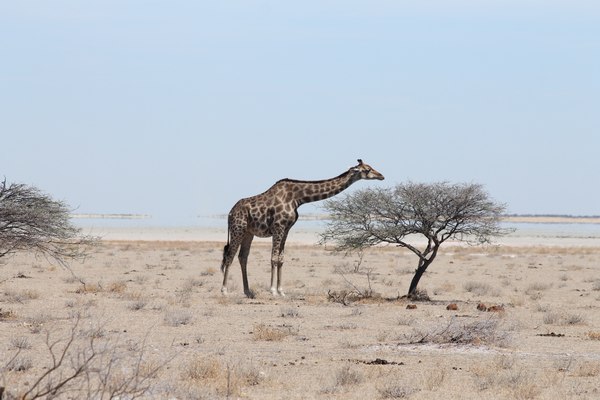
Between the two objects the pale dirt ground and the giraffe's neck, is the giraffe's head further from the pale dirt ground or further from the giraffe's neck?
the pale dirt ground

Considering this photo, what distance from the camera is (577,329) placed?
Answer: 19672mm

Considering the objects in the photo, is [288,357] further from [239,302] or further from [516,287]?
[516,287]

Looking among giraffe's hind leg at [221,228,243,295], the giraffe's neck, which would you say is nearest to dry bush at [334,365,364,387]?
the giraffe's neck

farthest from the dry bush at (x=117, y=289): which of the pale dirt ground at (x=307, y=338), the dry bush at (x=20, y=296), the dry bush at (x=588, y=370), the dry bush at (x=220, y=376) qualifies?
the dry bush at (x=588, y=370)

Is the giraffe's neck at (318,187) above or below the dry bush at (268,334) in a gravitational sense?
above

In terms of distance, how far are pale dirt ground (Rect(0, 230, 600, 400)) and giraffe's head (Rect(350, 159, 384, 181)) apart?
10.3 feet

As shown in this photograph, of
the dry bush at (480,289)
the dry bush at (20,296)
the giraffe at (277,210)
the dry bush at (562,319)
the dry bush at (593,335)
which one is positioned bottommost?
the dry bush at (593,335)

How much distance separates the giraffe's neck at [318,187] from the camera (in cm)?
2559

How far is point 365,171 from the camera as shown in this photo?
1010 inches

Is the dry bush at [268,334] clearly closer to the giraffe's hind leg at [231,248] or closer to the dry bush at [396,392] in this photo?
the dry bush at [396,392]

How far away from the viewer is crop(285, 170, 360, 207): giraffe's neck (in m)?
25.6

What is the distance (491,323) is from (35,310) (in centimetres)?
977

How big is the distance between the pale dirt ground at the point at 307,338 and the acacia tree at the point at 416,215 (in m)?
1.67

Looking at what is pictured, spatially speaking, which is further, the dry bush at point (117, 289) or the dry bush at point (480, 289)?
the dry bush at point (480, 289)
